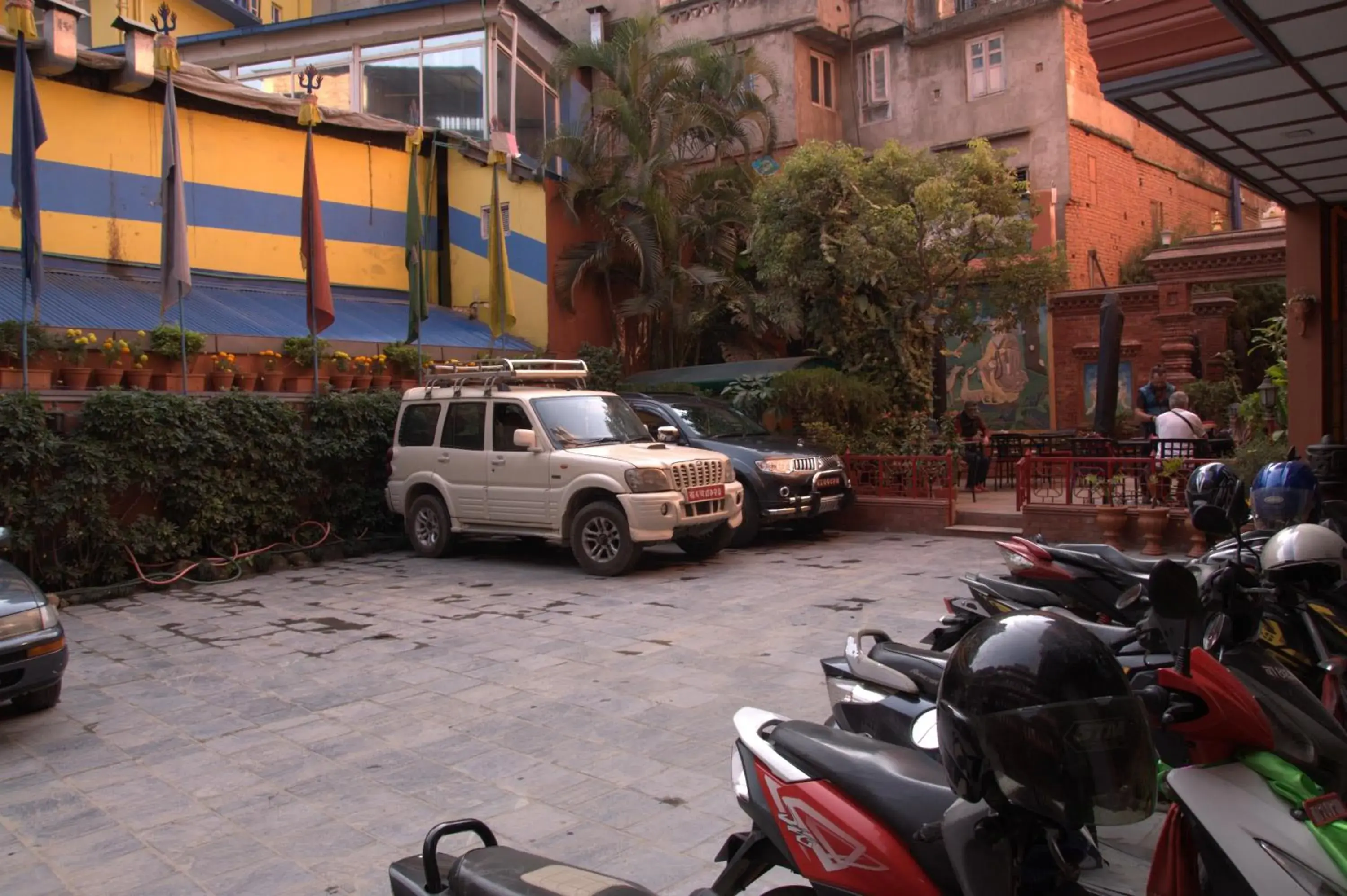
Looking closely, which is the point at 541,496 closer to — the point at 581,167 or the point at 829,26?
the point at 581,167

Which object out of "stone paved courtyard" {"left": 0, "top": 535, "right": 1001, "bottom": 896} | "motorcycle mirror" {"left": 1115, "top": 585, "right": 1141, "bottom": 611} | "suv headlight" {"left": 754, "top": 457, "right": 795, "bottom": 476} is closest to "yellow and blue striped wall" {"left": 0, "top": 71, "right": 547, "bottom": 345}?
"stone paved courtyard" {"left": 0, "top": 535, "right": 1001, "bottom": 896}

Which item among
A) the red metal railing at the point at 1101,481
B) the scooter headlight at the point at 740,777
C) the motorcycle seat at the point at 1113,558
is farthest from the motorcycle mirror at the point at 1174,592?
the red metal railing at the point at 1101,481

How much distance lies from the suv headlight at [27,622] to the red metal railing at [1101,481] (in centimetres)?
980

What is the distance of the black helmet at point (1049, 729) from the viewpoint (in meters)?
1.96

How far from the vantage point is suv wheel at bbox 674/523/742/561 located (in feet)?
37.9

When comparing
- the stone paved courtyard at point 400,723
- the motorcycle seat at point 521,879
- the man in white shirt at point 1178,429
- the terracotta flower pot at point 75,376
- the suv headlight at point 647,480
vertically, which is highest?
the terracotta flower pot at point 75,376

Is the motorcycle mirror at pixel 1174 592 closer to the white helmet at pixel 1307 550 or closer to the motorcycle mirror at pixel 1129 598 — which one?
the motorcycle mirror at pixel 1129 598

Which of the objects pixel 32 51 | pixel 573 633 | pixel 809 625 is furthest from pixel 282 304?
pixel 809 625

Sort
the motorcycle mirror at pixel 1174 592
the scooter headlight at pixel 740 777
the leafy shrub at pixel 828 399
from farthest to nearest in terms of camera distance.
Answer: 1. the leafy shrub at pixel 828 399
2. the motorcycle mirror at pixel 1174 592
3. the scooter headlight at pixel 740 777

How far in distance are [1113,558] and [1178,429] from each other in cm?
757

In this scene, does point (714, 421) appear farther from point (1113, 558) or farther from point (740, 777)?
point (740, 777)

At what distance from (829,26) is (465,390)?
16997 millimetres

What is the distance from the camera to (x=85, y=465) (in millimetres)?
10031

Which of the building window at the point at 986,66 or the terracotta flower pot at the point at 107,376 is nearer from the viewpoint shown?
the terracotta flower pot at the point at 107,376
